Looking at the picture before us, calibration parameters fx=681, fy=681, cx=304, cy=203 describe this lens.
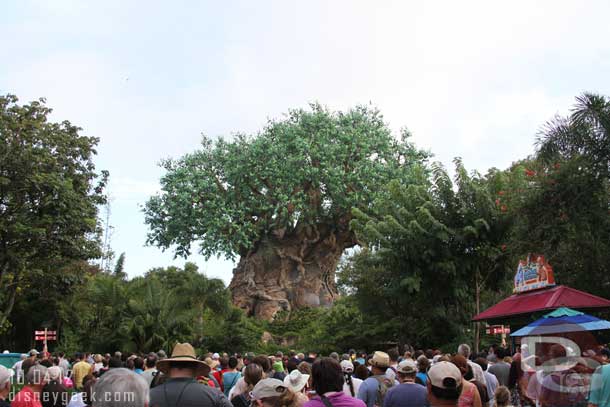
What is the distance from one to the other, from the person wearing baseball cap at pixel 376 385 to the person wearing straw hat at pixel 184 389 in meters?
2.62

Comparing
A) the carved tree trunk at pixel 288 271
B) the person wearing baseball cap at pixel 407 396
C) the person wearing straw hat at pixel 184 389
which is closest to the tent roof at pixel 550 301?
the person wearing baseball cap at pixel 407 396

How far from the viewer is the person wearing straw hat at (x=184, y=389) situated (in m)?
5.25

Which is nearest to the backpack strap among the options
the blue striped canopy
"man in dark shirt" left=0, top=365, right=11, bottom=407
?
"man in dark shirt" left=0, top=365, right=11, bottom=407

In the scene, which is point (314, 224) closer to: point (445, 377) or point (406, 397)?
point (406, 397)

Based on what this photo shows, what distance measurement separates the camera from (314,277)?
46.0m

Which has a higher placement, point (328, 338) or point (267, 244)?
point (267, 244)

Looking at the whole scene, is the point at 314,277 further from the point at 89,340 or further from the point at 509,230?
the point at 509,230

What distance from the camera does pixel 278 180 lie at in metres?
39.1

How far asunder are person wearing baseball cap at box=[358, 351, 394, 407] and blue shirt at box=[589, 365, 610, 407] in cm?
255

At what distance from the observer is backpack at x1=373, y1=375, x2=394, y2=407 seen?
778 centimetres

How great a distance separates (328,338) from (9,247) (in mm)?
14414

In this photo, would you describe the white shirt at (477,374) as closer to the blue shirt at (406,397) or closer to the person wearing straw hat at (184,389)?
the blue shirt at (406,397)

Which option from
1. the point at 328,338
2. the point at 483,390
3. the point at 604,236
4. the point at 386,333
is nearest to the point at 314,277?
the point at 328,338

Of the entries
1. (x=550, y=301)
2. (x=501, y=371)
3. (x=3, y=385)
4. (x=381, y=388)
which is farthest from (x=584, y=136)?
(x=3, y=385)
